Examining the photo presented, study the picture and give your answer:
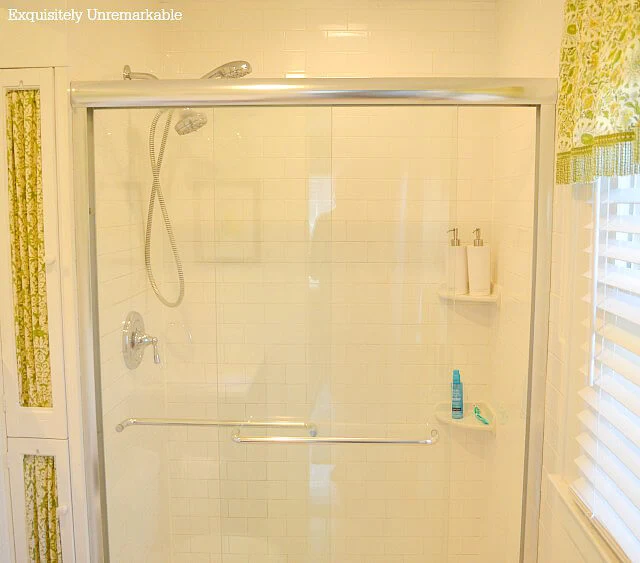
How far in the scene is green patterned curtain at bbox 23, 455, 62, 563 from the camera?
2.06 metres

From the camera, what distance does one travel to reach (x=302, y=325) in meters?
1.89

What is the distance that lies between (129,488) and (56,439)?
0.95 feet

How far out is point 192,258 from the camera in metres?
1.91

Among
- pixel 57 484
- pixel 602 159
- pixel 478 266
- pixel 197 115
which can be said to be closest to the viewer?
pixel 602 159

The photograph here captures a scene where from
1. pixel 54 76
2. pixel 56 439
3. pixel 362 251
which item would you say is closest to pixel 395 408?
pixel 362 251

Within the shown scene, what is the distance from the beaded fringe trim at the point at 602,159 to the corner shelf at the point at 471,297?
47 cm

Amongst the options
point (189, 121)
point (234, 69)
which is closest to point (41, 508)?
point (189, 121)

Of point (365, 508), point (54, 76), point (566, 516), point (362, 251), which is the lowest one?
point (365, 508)

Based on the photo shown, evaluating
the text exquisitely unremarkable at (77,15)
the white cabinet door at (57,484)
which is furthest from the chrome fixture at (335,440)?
the text exquisitely unremarkable at (77,15)

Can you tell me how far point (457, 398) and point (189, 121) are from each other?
1.18 m

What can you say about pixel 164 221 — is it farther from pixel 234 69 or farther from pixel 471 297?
pixel 471 297

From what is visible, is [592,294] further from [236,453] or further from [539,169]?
[236,453]

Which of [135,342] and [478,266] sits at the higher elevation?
[478,266]

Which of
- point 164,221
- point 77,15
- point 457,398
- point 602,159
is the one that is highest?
point 77,15
